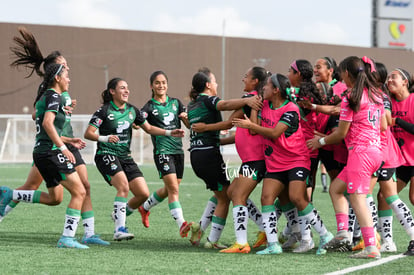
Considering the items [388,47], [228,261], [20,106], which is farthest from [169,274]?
[388,47]

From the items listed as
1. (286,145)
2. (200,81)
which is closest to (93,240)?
(200,81)

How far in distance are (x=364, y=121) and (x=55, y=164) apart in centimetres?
330

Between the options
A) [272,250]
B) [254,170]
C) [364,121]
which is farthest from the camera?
[254,170]

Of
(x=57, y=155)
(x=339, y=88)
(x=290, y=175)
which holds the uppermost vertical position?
(x=339, y=88)

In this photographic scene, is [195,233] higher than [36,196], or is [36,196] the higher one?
[36,196]

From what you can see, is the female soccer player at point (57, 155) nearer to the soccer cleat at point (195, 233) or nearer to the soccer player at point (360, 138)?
the soccer cleat at point (195, 233)

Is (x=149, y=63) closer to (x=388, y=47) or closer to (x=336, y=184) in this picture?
(x=388, y=47)

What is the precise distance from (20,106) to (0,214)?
42.1 meters

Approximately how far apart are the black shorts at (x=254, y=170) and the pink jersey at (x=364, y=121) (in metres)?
1.03

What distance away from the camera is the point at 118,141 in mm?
9102

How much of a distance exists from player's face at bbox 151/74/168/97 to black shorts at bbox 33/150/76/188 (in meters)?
Answer: 1.76

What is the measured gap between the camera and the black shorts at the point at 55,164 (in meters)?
8.08

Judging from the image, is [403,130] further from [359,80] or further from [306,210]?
[306,210]

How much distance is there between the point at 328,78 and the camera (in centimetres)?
855
